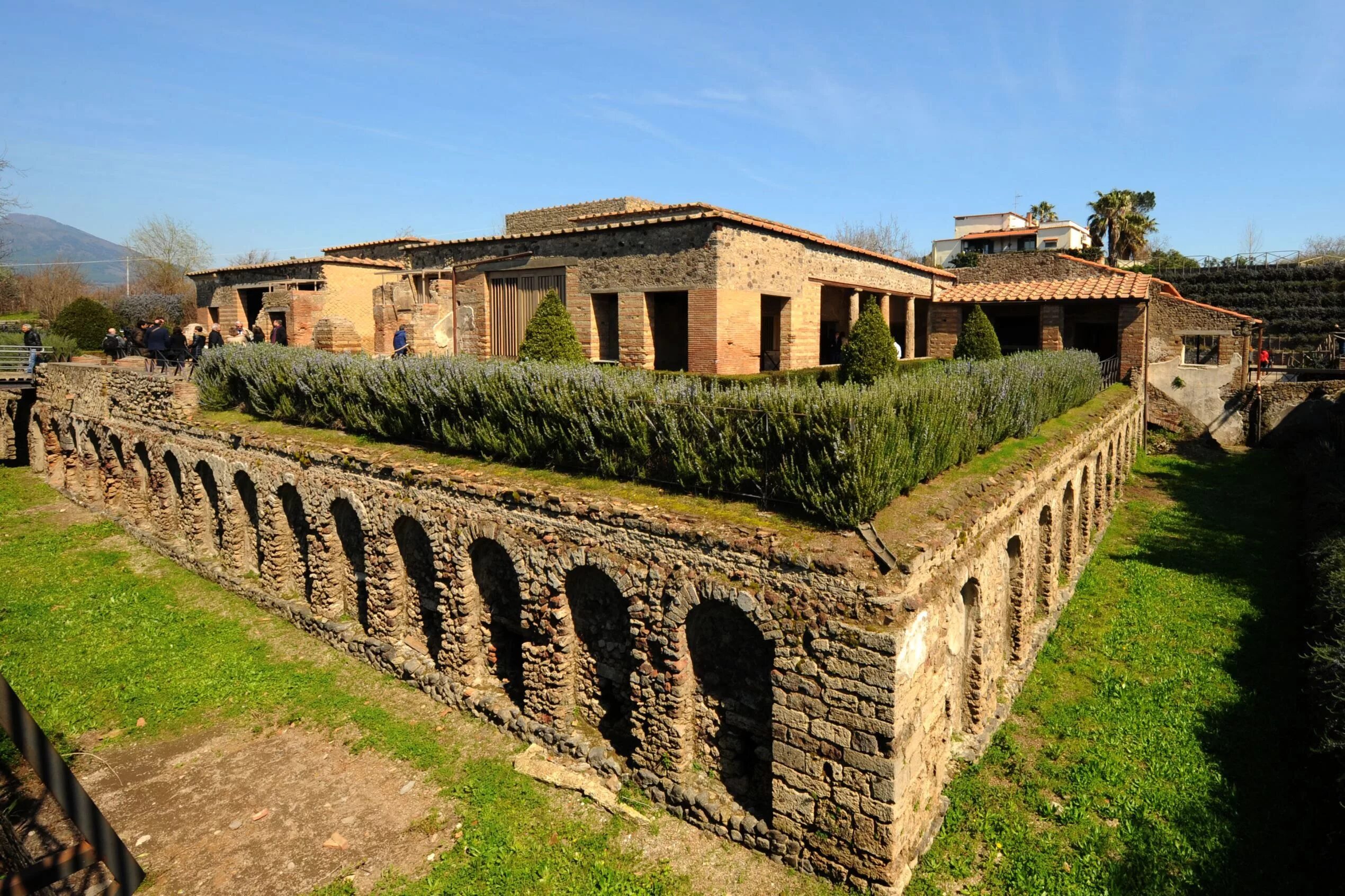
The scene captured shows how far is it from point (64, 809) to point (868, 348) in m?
13.8

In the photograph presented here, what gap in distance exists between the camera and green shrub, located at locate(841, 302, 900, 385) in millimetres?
14867

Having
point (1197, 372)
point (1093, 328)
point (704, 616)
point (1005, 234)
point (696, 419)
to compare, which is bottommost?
point (704, 616)

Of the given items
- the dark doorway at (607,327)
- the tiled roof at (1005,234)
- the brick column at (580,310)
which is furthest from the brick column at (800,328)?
the tiled roof at (1005,234)

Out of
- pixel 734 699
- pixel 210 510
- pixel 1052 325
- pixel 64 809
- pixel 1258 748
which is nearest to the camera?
pixel 64 809

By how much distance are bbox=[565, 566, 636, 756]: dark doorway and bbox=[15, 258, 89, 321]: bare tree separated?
53.1 m

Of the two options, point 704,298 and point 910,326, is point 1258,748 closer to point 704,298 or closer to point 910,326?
point 704,298

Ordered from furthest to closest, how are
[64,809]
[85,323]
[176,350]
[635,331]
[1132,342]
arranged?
[85,323] < [1132,342] < [176,350] < [635,331] < [64,809]

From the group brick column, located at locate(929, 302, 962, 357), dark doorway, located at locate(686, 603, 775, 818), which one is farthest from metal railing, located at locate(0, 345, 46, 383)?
brick column, located at locate(929, 302, 962, 357)

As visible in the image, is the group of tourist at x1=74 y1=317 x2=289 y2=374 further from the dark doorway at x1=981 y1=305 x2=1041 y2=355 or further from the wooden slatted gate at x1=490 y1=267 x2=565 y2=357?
the dark doorway at x1=981 y1=305 x2=1041 y2=355

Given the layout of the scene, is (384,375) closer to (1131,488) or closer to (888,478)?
(888,478)

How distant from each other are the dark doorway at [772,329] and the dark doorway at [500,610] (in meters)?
9.96

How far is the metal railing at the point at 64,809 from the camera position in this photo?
317 centimetres

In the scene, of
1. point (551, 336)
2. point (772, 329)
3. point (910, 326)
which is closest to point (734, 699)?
point (551, 336)

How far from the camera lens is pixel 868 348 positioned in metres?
14.9
